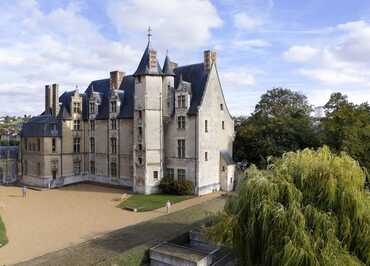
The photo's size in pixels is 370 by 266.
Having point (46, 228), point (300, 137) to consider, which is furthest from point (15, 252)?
point (300, 137)

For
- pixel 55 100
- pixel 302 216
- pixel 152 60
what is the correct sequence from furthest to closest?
1. pixel 55 100
2. pixel 152 60
3. pixel 302 216

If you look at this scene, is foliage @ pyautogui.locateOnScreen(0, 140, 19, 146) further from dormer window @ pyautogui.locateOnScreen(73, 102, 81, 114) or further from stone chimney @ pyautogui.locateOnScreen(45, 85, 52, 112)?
dormer window @ pyautogui.locateOnScreen(73, 102, 81, 114)

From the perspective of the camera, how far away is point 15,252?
17016 millimetres

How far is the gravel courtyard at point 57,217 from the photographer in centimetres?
1811

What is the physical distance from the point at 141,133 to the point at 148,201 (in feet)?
23.9

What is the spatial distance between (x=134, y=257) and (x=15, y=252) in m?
6.43

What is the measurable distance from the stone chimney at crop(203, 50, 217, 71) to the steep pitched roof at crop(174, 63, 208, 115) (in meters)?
0.52

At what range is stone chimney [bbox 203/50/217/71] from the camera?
105ft

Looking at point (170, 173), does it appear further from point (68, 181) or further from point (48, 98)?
point (48, 98)

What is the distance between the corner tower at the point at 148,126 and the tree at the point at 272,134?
10603 millimetres

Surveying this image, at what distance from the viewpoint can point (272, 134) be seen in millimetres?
35438

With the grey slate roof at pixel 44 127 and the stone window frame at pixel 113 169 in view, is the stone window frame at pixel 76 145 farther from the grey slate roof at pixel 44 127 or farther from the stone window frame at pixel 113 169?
the stone window frame at pixel 113 169

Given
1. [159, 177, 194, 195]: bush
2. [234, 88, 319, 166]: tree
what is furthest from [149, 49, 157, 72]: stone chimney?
[234, 88, 319, 166]: tree

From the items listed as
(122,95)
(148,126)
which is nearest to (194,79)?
(148,126)
